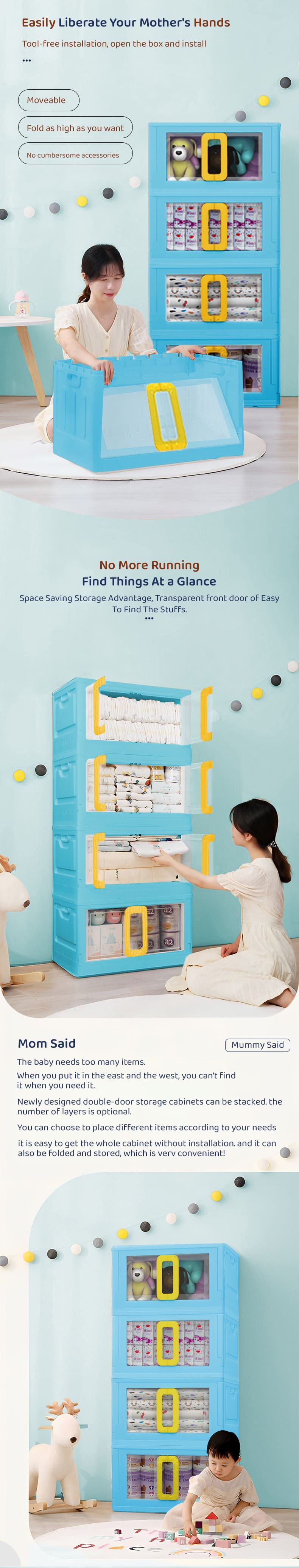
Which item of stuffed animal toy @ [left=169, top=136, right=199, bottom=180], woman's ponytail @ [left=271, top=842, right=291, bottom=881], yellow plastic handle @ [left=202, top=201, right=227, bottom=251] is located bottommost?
woman's ponytail @ [left=271, top=842, right=291, bottom=881]

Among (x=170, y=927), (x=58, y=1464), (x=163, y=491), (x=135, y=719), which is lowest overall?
(x=58, y=1464)

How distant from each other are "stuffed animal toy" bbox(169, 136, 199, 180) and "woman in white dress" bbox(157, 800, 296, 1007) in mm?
1169

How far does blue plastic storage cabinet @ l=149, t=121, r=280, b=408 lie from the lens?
1.94m

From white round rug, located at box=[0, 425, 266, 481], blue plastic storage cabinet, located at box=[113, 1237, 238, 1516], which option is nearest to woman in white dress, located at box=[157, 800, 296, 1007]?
blue plastic storage cabinet, located at box=[113, 1237, 238, 1516]

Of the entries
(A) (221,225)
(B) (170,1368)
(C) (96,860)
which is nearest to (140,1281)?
(B) (170,1368)

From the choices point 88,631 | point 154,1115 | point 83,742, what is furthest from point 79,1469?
point 88,631

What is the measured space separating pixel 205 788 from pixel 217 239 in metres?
1.03

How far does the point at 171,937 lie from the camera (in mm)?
1949

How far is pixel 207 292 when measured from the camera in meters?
1.96

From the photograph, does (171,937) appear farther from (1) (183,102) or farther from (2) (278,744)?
(1) (183,102)

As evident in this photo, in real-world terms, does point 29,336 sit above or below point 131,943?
above

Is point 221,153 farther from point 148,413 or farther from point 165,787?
point 165,787

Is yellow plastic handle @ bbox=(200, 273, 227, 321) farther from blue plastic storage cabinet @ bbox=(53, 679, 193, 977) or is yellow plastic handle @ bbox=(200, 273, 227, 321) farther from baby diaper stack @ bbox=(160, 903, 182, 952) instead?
baby diaper stack @ bbox=(160, 903, 182, 952)

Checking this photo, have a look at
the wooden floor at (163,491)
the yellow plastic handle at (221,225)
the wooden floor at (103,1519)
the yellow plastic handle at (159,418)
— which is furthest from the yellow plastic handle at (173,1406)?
the yellow plastic handle at (221,225)
